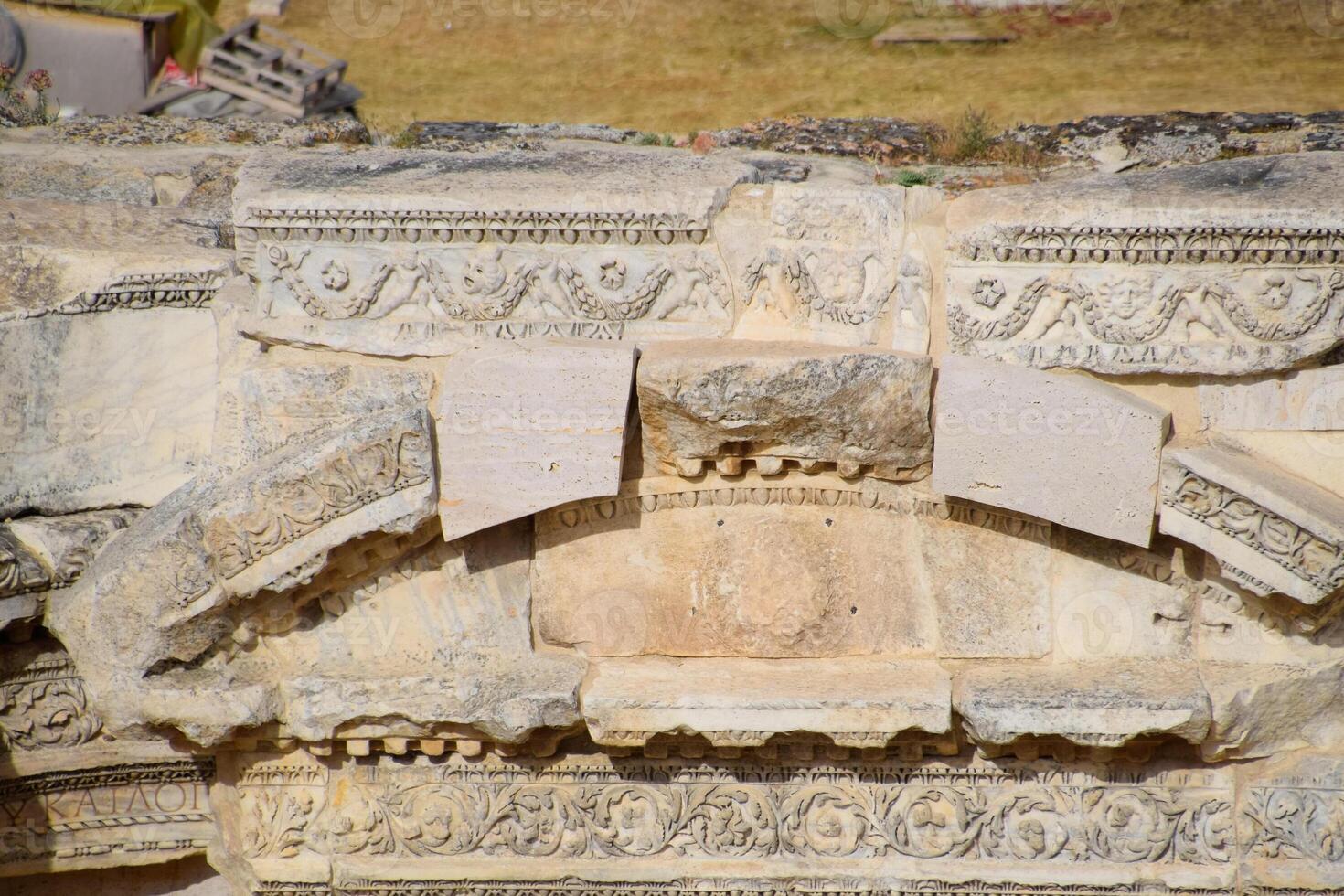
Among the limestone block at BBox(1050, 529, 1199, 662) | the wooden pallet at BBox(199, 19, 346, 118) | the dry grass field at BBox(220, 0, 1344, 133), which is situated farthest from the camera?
the wooden pallet at BBox(199, 19, 346, 118)

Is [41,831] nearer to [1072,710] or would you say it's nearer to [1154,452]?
[1072,710]

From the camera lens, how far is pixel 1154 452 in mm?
3395

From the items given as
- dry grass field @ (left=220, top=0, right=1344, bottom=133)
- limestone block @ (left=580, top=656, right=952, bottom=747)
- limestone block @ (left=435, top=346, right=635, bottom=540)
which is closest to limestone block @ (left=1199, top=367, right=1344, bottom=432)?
limestone block @ (left=580, top=656, right=952, bottom=747)

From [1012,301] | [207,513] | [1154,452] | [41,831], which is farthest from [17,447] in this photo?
[1154,452]

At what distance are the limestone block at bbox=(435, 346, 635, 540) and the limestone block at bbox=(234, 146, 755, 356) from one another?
6.2 inches

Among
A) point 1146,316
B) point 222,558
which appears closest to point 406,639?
point 222,558

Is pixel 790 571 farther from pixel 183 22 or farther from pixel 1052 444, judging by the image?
pixel 183 22

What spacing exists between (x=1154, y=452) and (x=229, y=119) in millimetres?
4026

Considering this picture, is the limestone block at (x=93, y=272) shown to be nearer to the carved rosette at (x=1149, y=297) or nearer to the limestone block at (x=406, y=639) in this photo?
the limestone block at (x=406, y=639)

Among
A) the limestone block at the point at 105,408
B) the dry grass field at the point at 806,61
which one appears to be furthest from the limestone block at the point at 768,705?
the dry grass field at the point at 806,61

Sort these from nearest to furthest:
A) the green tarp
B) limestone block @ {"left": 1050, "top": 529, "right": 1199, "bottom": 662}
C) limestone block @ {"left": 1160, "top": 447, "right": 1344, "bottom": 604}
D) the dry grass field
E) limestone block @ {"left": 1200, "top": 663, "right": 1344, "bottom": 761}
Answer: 1. limestone block @ {"left": 1160, "top": 447, "right": 1344, "bottom": 604}
2. limestone block @ {"left": 1200, "top": 663, "right": 1344, "bottom": 761}
3. limestone block @ {"left": 1050, "top": 529, "right": 1199, "bottom": 662}
4. the dry grass field
5. the green tarp

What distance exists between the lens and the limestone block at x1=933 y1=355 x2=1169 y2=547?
3.40m

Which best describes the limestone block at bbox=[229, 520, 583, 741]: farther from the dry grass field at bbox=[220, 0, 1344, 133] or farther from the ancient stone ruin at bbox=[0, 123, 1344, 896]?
the dry grass field at bbox=[220, 0, 1344, 133]

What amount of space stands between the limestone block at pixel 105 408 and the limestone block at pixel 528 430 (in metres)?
0.90
